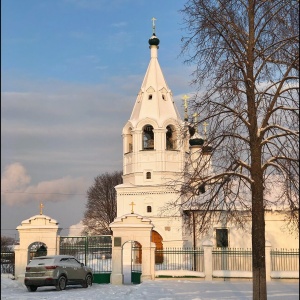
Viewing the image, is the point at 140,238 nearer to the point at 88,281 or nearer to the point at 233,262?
the point at 88,281

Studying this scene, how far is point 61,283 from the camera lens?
1645cm

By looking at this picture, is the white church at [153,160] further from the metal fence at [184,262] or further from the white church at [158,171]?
the metal fence at [184,262]

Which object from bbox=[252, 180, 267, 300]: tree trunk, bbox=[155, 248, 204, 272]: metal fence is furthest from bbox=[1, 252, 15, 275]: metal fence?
bbox=[252, 180, 267, 300]: tree trunk

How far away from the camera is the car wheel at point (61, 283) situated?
16.2 m

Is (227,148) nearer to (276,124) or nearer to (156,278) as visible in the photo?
(276,124)

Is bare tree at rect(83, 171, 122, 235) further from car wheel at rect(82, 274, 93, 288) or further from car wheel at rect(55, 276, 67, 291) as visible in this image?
car wheel at rect(55, 276, 67, 291)

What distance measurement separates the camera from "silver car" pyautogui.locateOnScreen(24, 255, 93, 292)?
634 inches

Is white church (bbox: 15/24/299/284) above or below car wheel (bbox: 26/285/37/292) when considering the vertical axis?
above

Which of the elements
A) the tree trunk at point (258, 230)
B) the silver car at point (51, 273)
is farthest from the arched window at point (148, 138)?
the tree trunk at point (258, 230)

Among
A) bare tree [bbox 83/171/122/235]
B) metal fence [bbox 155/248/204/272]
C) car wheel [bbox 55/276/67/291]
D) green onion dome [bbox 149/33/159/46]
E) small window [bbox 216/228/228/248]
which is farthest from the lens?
bare tree [bbox 83/171/122/235]

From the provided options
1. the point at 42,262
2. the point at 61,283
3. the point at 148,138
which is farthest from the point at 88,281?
the point at 148,138

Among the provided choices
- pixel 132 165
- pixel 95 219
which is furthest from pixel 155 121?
pixel 95 219

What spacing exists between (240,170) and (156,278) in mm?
9765

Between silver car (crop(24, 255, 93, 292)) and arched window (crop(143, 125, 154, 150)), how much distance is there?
1796 centimetres
